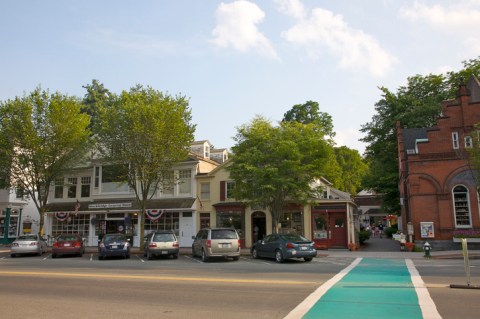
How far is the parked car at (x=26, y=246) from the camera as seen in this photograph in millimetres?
25516

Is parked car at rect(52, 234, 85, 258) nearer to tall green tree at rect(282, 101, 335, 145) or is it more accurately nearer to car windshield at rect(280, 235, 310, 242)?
car windshield at rect(280, 235, 310, 242)

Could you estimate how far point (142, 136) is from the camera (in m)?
26.0

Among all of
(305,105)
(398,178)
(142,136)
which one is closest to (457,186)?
(398,178)

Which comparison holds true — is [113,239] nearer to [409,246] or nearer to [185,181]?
[185,181]

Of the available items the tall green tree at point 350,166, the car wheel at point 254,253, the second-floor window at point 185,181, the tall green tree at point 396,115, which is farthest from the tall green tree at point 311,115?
the car wheel at point 254,253

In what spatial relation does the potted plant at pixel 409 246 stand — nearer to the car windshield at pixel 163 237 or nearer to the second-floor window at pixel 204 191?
the car windshield at pixel 163 237

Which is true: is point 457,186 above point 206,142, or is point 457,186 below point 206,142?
below

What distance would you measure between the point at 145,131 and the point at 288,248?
491 inches

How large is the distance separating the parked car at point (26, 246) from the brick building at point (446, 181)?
24.4 m

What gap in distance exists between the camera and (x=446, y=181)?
2552 centimetres

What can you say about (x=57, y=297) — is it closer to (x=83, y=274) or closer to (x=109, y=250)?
(x=83, y=274)

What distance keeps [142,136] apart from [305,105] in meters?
34.3

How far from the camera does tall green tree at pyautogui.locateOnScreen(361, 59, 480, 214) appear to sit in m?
35.2

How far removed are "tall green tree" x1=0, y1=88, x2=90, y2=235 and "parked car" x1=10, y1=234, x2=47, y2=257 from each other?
17.3 feet
